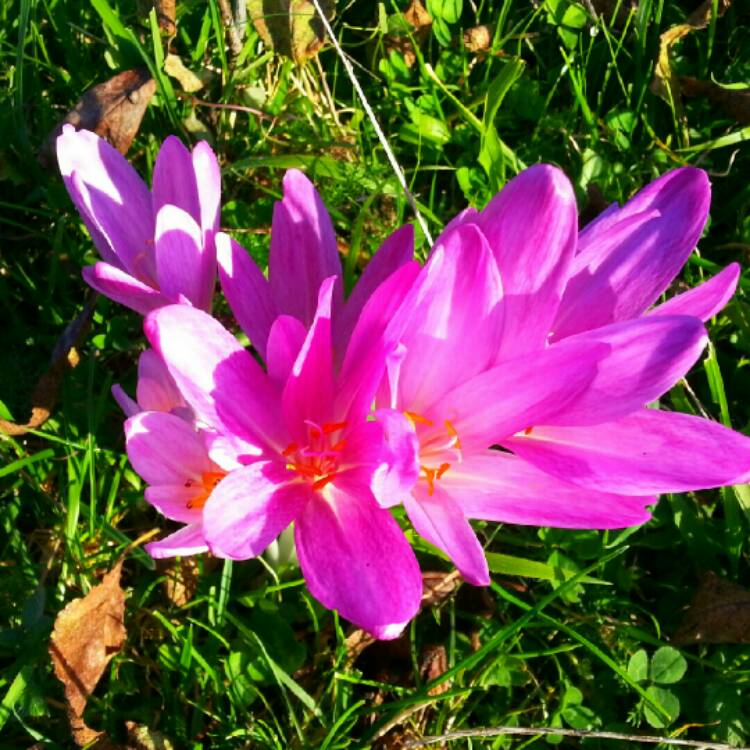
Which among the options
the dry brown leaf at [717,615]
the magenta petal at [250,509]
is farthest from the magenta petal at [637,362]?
the dry brown leaf at [717,615]

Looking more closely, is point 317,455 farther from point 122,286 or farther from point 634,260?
point 634,260

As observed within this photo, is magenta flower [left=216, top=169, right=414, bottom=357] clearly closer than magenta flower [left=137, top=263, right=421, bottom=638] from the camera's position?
No

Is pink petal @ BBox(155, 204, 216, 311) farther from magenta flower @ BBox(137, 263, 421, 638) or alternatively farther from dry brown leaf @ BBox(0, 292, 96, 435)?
dry brown leaf @ BBox(0, 292, 96, 435)

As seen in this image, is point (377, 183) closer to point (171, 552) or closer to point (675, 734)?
point (171, 552)

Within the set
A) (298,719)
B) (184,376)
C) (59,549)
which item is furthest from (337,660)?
(184,376)

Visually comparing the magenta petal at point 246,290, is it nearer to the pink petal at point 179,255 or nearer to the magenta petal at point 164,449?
the pink petal at point 179,255

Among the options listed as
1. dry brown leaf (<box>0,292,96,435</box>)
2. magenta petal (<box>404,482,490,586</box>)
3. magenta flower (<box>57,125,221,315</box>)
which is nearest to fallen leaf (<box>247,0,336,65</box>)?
dry brown leaf (<box>0,292,96,435</box>)

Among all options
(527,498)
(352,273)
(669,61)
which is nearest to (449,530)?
(527,498)
